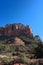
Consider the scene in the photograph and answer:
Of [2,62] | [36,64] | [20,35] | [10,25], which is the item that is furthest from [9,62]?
[10,25]

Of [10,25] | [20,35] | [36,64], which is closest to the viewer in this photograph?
[36,64]

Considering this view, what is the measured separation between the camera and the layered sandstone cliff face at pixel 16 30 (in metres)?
72.6

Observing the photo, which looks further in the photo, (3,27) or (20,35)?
(3,27)

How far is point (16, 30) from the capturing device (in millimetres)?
73938

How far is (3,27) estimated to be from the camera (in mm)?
77375

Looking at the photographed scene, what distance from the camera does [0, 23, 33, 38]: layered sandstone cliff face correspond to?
7262 cm

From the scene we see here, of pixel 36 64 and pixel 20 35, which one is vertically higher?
pixel 20 35

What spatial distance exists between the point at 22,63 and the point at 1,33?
1889 inches

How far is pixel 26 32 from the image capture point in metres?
72.4

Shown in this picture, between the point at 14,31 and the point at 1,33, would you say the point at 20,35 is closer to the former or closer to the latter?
the point at 14,31

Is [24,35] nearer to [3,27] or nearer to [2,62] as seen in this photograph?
[3,27]

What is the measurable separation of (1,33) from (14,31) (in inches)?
209

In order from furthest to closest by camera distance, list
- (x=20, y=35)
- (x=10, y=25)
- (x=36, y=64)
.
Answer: (x=10, y=25), (x=20, y=35), (x=36, y=64)

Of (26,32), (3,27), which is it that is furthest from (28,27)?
(3,27)
